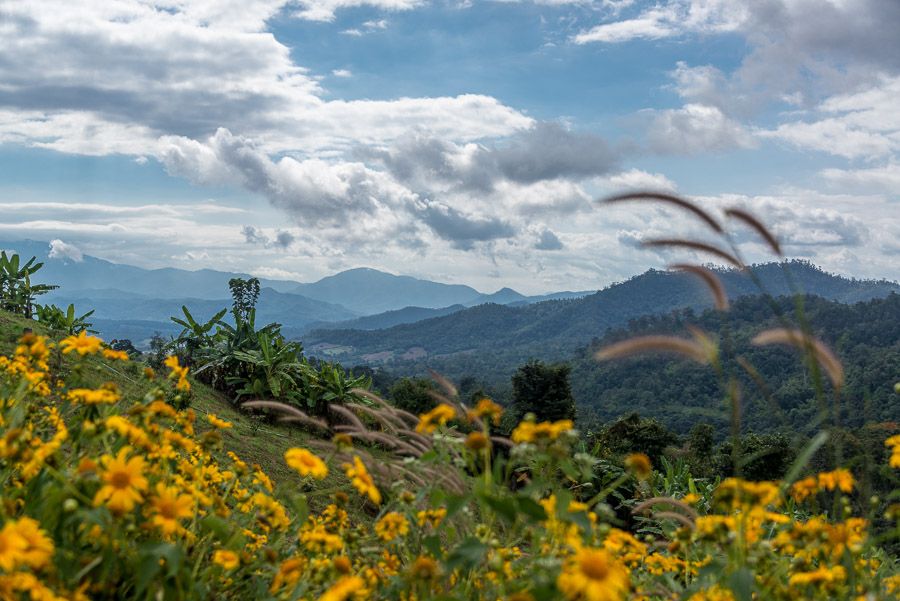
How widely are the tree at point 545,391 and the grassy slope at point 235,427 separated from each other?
373 centimetres

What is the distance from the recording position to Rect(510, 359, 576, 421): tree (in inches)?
372

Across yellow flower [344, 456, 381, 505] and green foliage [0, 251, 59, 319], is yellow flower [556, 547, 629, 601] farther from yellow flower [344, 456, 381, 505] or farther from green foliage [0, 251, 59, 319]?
green foliage [0, 251, 59, 319]

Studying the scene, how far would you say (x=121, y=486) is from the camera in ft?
4.42

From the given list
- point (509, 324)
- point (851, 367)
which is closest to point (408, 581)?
point (851, 367)

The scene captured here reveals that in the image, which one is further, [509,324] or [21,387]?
[509,324]

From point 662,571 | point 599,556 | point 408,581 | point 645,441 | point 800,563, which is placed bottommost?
point 645,441

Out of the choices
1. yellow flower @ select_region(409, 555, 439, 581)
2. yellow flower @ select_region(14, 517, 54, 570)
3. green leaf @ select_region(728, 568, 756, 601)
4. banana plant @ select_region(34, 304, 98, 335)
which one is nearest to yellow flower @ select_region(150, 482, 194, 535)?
yellow flower @ select_region(14, 517, 54, 570)

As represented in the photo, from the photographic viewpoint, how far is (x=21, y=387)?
192 centimetres

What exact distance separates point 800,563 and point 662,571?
58 cm

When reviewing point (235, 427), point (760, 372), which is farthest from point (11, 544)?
point (760, 372)

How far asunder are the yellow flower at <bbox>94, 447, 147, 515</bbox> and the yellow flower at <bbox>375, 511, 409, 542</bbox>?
29.7 inches

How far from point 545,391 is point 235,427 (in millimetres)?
5248

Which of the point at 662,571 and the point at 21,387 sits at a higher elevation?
the point at 21,387

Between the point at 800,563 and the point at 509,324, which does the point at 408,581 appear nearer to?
the point at 800,563
